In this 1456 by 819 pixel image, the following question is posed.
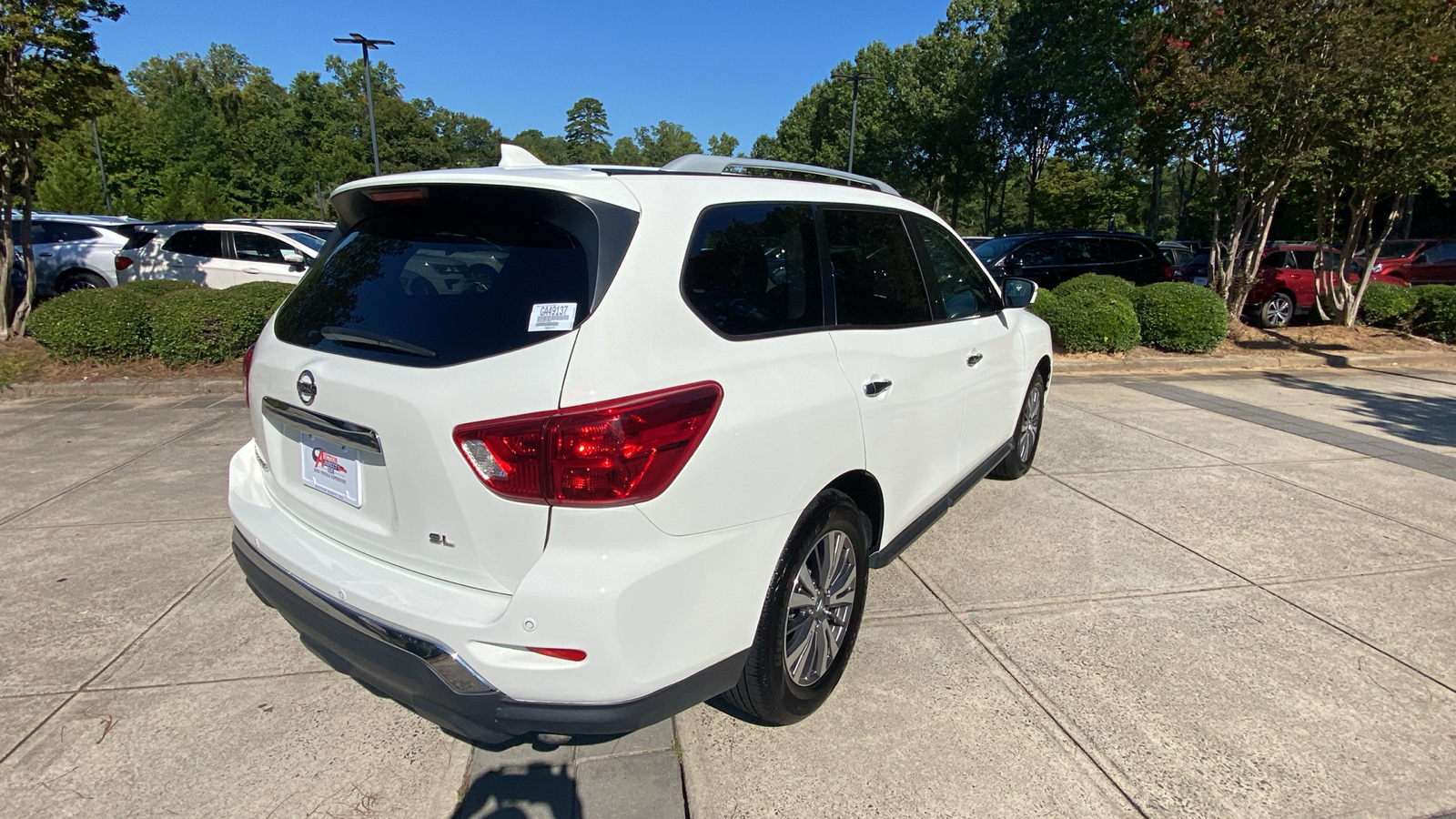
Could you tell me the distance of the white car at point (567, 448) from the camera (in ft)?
5.94

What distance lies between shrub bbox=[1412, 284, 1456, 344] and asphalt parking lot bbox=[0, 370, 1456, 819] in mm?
9480

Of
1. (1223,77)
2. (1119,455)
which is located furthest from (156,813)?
(1223,77)

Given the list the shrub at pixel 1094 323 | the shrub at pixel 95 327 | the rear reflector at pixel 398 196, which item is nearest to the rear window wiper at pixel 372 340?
the rear reflector at pixel 398 196

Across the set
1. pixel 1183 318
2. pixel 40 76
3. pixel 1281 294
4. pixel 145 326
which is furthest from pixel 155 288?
pixel 1281 294

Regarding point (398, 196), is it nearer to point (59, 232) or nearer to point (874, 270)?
point (874, 270)

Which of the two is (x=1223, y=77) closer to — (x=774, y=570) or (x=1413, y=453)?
(x=1413, y=453)

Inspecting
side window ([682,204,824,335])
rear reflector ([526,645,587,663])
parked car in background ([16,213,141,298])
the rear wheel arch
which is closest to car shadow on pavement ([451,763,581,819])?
rear reflector ([526,645,587,663])

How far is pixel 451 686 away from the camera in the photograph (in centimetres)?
190

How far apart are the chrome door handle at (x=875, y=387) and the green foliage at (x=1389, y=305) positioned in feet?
45.3

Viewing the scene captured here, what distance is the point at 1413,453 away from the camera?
20.0ft

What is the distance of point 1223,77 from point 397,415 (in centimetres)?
1137

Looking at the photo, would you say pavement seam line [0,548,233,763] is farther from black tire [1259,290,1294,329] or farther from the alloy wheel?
black tire [1259,290,1294,329]

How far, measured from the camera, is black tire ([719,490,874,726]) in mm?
2283

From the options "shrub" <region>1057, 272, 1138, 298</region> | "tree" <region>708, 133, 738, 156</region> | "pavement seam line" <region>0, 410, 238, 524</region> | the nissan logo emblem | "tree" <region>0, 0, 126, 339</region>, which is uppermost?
"tree" <region>708, 133, 738, 156</region>
